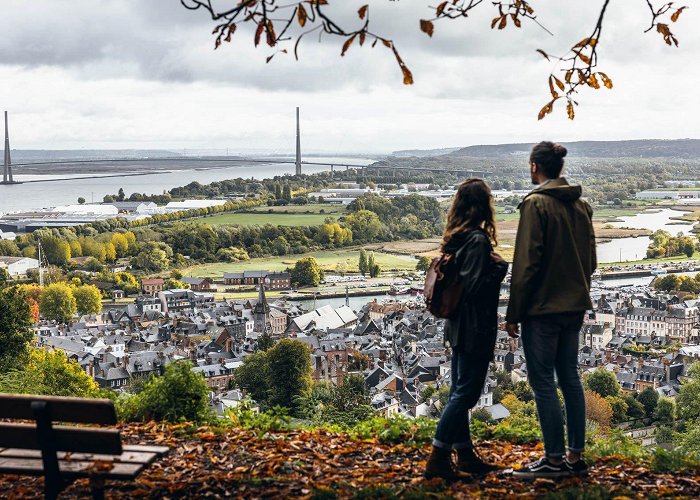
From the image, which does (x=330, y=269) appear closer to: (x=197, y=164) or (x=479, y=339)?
(x=197, y=164)

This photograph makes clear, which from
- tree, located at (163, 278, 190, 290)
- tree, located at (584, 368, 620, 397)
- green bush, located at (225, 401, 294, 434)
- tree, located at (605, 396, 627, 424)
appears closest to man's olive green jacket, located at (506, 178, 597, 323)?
green bush, located at (225, 401, 294, 434)

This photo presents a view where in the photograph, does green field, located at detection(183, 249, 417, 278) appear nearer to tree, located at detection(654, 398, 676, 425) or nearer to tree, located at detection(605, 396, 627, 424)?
tree, located at detection(605, 396, 627, 424)

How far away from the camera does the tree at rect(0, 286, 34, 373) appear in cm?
648

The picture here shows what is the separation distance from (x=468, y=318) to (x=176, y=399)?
4.32 feet

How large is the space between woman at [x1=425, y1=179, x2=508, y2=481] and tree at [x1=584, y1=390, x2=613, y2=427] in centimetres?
980

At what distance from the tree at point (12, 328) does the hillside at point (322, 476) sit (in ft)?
13.1

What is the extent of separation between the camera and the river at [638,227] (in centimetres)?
4012

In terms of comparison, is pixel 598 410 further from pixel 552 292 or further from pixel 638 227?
pixel 638 227

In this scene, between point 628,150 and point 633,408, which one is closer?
point 633,408

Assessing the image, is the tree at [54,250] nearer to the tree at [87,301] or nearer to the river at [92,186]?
the tree at [87,301]

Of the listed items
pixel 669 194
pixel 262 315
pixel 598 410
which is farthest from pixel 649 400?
pixel 669 194

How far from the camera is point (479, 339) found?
225 centimetres

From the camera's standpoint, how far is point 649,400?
47.9 ft

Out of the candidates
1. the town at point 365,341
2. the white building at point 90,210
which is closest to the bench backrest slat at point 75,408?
the town at point 365,341
